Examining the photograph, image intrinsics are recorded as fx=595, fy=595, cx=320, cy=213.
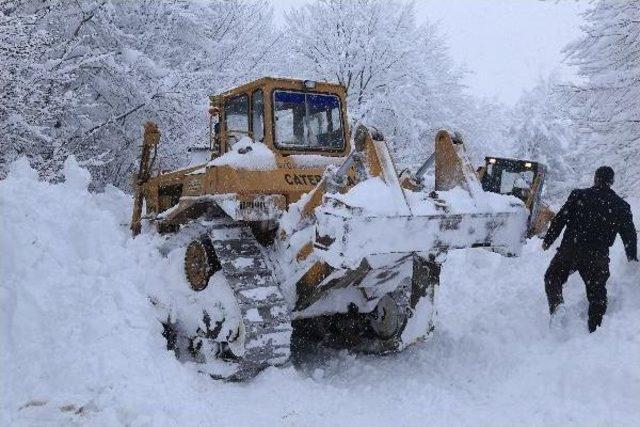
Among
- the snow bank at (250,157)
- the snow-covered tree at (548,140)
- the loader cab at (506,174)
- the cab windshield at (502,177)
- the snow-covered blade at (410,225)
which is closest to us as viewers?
the snow-covered blade at (410,225)

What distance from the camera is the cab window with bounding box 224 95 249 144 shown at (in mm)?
6023

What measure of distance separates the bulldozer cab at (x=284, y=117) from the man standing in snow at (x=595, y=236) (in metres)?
2.31

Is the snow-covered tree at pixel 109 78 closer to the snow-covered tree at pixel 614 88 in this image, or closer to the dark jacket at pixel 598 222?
the dark jacket at pixel 598 222

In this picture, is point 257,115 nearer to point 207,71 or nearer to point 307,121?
point 307,121

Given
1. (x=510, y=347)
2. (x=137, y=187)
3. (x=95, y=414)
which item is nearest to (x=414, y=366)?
(x=510, y=347)

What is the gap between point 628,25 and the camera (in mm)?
10352

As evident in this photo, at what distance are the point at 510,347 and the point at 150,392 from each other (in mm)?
3236

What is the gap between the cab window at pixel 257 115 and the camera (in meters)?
5.76

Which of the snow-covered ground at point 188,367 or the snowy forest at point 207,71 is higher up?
the snowy forest at point 207,71

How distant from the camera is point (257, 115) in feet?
19.2

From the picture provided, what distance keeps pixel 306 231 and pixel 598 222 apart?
2.57m

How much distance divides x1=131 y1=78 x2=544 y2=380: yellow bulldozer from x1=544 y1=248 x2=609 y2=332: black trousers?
632 mm

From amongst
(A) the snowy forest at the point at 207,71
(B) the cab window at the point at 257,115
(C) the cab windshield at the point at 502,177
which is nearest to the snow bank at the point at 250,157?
(B) the cab window at the point at 257,115

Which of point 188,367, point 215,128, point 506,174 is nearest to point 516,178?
point 506,174
